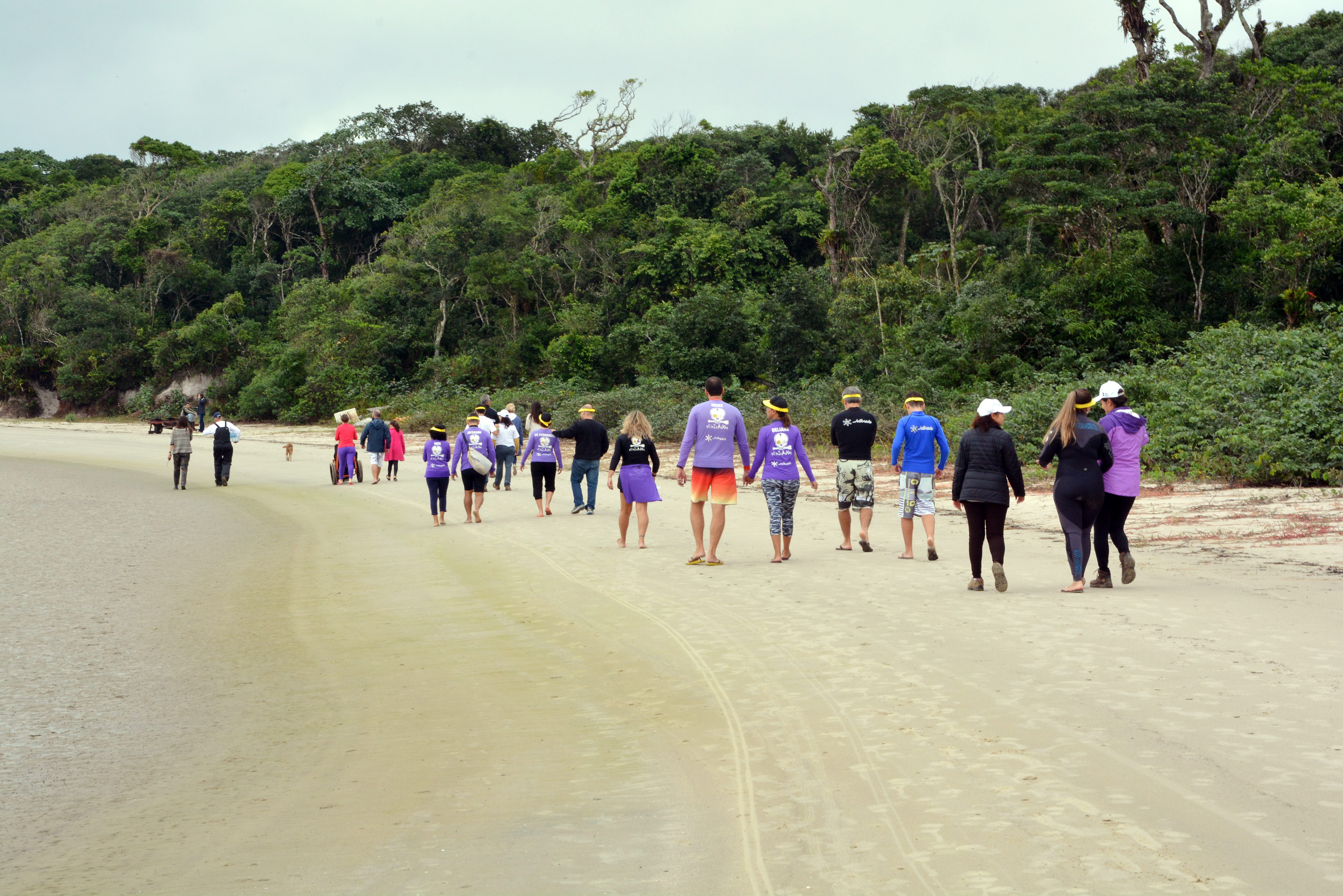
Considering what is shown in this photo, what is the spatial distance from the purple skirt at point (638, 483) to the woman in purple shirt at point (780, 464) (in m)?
1.80

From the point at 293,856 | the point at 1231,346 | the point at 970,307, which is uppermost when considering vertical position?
the point at 970,307

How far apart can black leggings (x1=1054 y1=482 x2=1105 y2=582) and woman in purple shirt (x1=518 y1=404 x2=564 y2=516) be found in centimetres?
847

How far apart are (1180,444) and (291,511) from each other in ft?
51.5

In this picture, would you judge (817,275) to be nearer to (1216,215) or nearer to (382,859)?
(1216,215)

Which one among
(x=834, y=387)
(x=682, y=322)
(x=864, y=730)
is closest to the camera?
(x=864, y=730)

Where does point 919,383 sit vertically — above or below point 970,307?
below

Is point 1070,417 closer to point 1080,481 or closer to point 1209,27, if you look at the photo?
point 1080,481

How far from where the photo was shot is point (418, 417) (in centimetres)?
4122

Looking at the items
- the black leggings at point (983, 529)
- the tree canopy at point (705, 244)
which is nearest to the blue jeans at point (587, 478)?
the black leggings at point (983, 529)

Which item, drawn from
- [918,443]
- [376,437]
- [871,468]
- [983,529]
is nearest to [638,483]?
[871,468]

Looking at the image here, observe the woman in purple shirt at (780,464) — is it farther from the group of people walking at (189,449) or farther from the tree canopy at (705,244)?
the tree canopy at (705,244)

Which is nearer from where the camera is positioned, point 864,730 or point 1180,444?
point 864,730

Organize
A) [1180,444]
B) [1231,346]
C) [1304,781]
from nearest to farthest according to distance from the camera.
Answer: [1304,781]
[1180,444]
[1231,346]

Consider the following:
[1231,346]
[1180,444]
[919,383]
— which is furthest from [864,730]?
[919,383]
